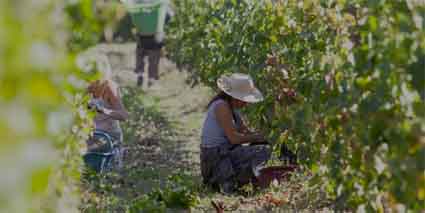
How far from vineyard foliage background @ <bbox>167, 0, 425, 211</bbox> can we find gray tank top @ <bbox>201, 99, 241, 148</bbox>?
0.61 meters

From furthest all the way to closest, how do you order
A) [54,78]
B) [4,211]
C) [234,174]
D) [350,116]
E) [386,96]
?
[234,174] < [350,116] < [386,96] < [54,78] < [4,211]

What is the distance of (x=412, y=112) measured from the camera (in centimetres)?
378

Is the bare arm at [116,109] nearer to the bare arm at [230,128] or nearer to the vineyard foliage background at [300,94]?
the bare arm at [230,128]

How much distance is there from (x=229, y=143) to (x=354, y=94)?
11.0 ft

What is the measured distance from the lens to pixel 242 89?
23.0 ft

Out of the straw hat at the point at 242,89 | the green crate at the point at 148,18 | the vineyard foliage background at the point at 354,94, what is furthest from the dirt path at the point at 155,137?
the vineyard foliage background at the point at 354,94

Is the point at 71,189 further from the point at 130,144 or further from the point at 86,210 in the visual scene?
the point at 130,144

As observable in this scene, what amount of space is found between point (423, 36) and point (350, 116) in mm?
628

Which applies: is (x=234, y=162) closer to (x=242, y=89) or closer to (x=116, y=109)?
(x=242, y=89)

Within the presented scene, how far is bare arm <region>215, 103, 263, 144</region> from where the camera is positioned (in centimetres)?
712

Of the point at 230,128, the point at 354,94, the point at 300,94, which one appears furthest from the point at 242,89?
the point at 354,94

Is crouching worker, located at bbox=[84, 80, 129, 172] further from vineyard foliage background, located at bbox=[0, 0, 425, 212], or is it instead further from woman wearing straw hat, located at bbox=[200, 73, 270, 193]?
vineyard foliage background, located at bbox=[0, 0, 425, 212]

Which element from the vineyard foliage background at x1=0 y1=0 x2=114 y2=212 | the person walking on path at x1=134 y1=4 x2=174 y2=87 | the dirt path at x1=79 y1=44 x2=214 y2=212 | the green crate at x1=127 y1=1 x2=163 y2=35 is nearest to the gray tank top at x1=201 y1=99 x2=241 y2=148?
the dirt path at x1=79 y1=44 x2=214 y2=212

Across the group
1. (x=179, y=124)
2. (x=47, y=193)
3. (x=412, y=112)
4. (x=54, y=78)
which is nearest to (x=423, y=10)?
(x=412, y=112)
